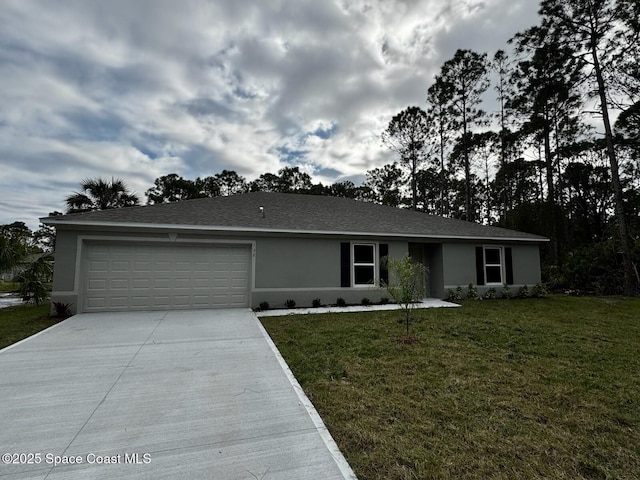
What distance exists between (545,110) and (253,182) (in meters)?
25.2

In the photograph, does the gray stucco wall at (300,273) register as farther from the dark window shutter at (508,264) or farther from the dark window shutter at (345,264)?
the dark window shutter at (508,264)

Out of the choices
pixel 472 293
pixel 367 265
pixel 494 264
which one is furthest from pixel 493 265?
pixel 367 265

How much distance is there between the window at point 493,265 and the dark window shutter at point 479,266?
0.20 meters

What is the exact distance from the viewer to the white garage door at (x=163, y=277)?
8.14 m

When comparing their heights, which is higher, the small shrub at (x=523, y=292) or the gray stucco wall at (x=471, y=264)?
the gray stucco wall at (x=471, y=264)

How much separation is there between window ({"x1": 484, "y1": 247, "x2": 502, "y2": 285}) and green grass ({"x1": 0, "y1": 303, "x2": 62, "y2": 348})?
13.8m

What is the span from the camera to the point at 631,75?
13094 mm

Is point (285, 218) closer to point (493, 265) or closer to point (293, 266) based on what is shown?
point (293, 266)

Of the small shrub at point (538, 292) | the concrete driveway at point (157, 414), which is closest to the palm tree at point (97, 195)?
the concrete driveway at point (157, 414)

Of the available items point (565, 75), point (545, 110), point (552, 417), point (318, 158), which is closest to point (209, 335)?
point (552, 417)

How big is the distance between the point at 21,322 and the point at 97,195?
9969 mm

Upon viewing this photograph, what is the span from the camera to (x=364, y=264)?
10258 millimetres

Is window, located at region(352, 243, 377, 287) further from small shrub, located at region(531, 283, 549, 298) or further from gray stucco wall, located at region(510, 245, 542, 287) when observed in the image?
small shrub, located at region(531, 283, 549, 298)

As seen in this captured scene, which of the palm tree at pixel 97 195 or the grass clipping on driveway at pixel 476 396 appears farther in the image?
the palm tree at pixel 97 195
